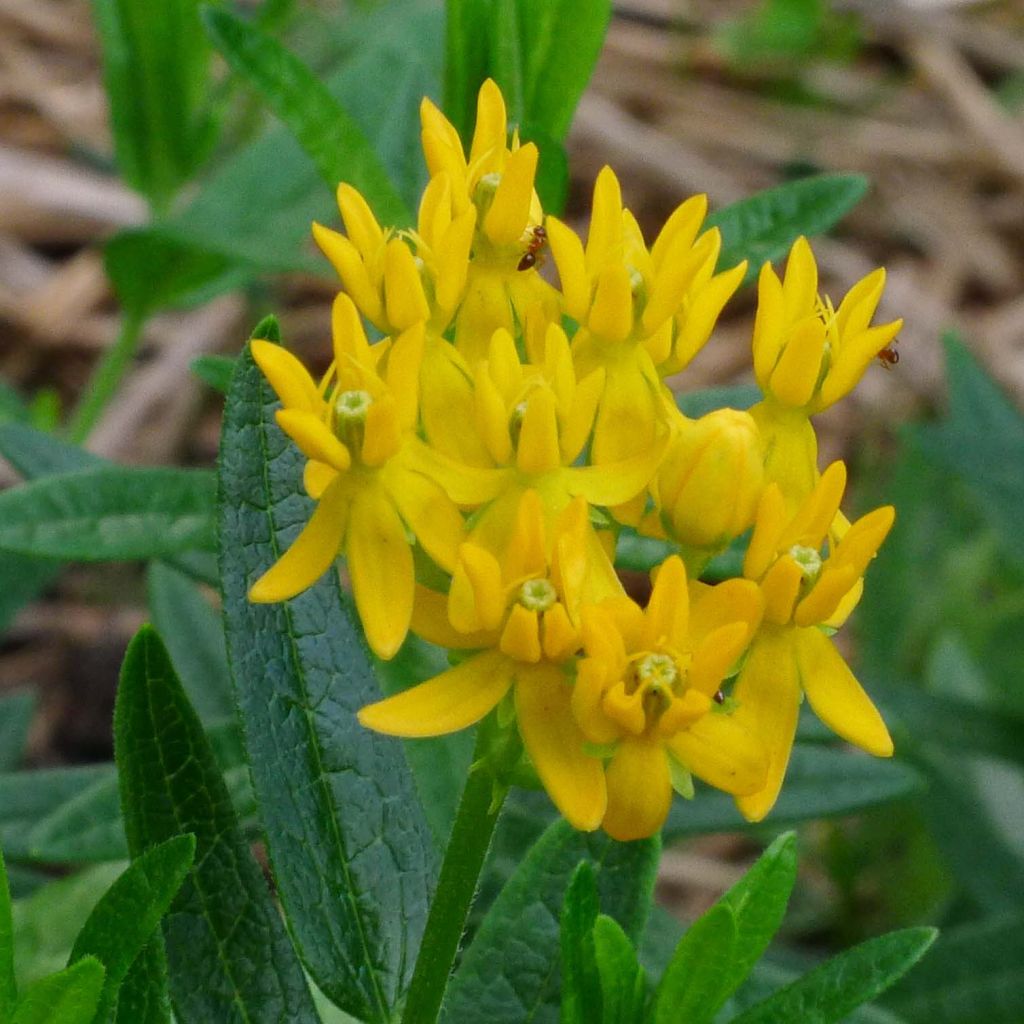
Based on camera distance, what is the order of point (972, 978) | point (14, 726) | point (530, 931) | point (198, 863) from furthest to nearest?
point (14, 726) < point (972, 978) < point (530, 931) < point (198, 863)

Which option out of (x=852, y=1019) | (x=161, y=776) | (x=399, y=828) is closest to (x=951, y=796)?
(x=852, y=1019)

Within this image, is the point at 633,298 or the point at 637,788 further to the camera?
the point at 633,298

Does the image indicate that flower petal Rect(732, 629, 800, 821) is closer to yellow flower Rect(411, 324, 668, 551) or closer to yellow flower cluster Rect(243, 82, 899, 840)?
yellow flower cluster Rect(243, 82, 899, 840)

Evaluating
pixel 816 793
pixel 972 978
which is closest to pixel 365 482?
pixel 816 793

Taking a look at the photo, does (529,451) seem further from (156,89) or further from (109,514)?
(156,89)

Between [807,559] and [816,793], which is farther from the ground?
[807,559]

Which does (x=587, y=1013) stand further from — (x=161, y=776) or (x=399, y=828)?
(x=161, y=776)

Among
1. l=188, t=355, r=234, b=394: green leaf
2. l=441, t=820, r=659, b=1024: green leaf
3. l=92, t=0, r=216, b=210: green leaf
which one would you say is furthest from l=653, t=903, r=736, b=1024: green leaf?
l=92, t=0, r=216, b=210: green leaf
